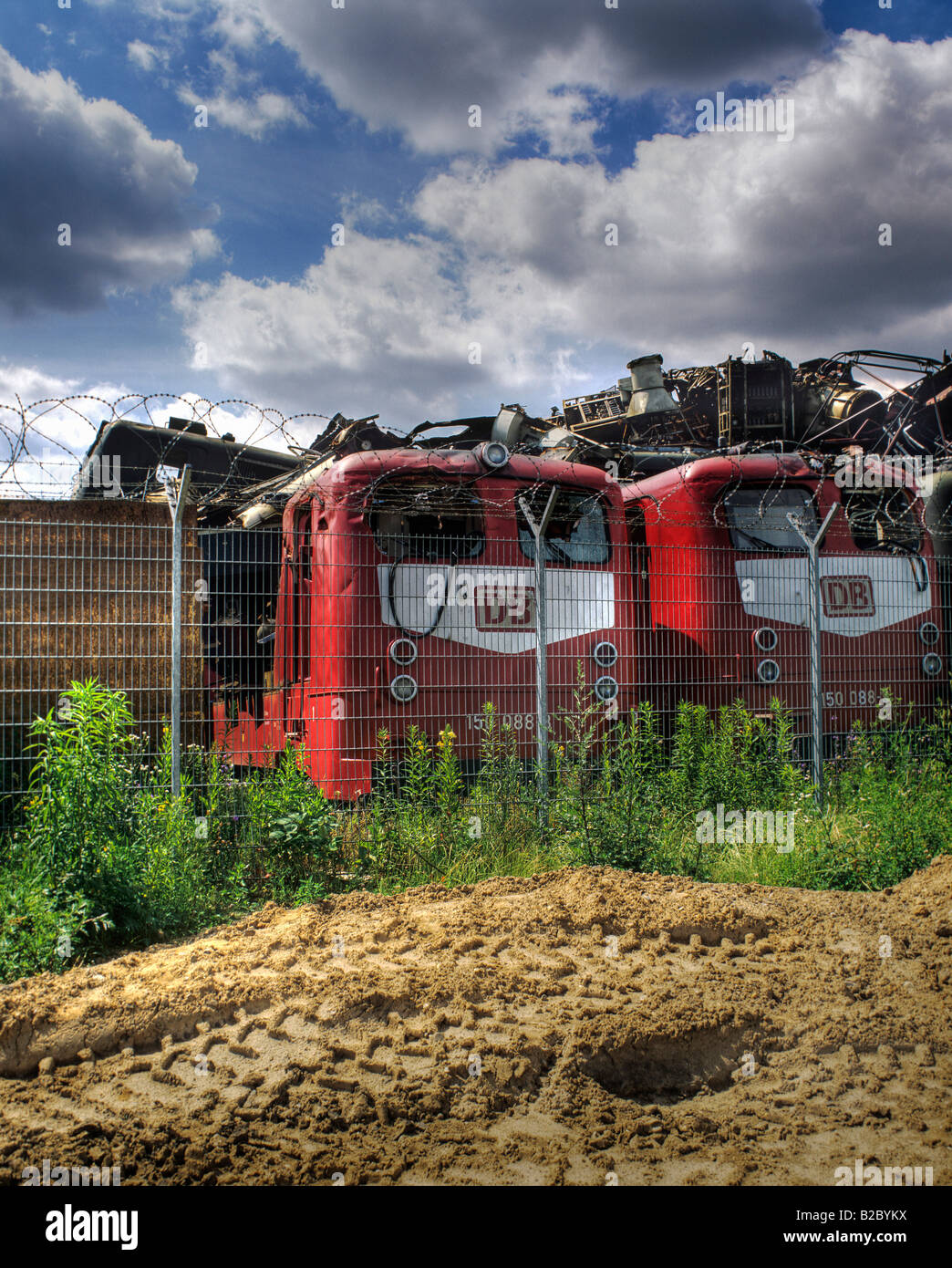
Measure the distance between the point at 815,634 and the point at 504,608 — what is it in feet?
9.74

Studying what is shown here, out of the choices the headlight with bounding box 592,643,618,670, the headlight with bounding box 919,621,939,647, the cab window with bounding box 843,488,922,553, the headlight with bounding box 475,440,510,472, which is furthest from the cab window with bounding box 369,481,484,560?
the headlight with bounding box 919,621,939,647

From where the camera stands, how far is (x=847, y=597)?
27.3 ft

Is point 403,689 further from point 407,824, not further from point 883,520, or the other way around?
point 883,520

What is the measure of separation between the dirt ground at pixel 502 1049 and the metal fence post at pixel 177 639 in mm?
1432

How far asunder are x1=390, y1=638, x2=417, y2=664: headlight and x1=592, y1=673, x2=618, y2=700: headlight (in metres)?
1.57

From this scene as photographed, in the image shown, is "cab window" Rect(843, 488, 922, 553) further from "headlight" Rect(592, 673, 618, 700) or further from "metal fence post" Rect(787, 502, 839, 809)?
"headlight" Rect(592, 673, 618, 700)

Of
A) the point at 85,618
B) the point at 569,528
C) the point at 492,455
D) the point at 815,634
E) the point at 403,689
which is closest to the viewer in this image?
the point at 85,618

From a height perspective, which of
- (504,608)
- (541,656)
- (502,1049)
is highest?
(504,608)

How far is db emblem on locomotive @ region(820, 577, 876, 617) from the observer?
823cm

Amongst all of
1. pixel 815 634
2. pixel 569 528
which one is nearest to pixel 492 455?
pixel 569 528

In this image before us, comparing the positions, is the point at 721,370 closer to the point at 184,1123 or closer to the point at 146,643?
the point at 146,643

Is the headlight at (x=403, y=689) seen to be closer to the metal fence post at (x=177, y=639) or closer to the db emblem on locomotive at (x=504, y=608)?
the db emblem on locomotive at (x=504, y=608)

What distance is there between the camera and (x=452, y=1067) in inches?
124

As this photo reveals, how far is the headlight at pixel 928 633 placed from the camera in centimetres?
859
